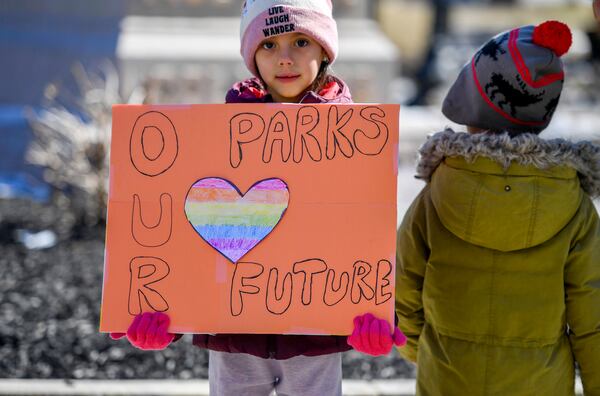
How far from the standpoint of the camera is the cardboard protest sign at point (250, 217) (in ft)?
6.97

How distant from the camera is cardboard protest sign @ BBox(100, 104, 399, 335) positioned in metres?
2.12

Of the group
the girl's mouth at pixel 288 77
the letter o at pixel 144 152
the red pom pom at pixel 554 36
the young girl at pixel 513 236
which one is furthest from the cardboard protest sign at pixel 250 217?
the red pom pom at pixel 554 36

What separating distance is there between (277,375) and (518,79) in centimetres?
105

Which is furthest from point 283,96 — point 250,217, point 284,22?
point 250,217

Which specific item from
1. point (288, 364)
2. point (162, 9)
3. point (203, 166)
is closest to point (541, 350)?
point (288, 364)

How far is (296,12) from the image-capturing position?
2.22m

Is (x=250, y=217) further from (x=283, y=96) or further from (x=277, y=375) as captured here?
(x=277, y=375)

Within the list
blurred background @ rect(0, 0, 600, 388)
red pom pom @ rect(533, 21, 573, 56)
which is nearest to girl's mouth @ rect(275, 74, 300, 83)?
red pom pom @ rect(533, 21, 573, 56)

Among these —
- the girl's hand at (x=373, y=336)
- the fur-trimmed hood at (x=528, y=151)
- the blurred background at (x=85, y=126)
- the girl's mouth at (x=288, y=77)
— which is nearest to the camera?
the girl's hand at (x=373, y=336)

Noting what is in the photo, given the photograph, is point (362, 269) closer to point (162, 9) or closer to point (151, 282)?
point (151, 282)

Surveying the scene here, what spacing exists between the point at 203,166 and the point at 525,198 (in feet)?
2.78

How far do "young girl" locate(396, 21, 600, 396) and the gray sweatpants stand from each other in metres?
0.31

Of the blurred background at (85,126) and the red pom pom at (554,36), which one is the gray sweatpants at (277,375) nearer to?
the red pom pom at (554,36)

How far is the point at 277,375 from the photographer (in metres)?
2.30
